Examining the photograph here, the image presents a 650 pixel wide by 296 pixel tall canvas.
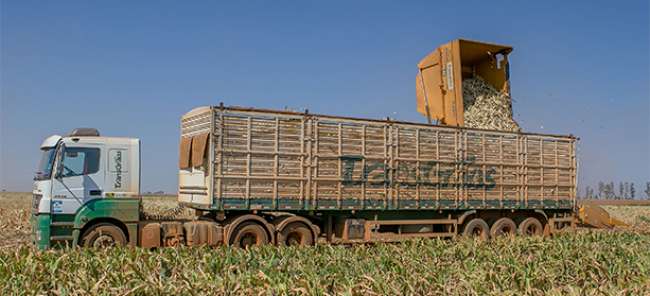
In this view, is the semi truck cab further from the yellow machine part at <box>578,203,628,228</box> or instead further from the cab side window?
the yellow machine part at <box>578,203,628,228</box>

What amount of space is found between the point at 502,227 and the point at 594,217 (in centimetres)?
515

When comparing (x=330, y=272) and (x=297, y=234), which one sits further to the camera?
(x=297, y=234)

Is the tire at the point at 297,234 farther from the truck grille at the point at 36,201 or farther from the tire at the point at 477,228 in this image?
the truck grille at the point at 36,201

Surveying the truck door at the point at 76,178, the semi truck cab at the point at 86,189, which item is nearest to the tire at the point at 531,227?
the semi truck cab at the point at 86,189

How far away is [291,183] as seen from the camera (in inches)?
510

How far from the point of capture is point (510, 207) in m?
16.0

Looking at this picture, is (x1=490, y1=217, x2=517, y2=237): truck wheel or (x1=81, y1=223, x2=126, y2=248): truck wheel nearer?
(x1=81, y1=223, x2=126, y2=248): truck wheel

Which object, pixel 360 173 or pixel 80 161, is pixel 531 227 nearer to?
pixel 360 173

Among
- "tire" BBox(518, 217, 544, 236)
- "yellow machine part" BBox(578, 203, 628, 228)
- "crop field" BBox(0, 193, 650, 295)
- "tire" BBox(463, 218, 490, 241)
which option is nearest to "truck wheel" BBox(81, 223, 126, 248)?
"crop field" BBox(0, 193, 650, 295)

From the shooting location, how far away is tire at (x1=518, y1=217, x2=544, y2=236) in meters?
16.4

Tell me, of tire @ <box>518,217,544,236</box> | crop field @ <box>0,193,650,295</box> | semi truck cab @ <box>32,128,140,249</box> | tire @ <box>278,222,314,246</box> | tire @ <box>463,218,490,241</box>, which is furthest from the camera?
tire @ <box>518,217,544,236</box>

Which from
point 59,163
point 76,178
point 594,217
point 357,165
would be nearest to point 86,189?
point 76,178

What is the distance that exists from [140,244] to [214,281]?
730 centimetres

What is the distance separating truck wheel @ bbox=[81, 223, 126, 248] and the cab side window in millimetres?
1142
